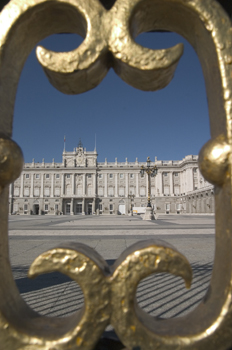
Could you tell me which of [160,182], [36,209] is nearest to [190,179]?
[160,182]

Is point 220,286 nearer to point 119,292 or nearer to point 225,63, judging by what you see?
point 119,292

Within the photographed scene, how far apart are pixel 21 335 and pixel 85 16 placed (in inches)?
31.5

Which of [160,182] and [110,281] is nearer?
[110,281]

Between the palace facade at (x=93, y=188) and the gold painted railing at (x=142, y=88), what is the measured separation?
Answer: 56.3 m

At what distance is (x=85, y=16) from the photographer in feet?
2.18

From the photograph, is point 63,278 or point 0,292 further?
point 63,278

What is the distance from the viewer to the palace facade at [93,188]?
2247 inches

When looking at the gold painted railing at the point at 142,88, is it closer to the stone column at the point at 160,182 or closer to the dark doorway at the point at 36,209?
the stone column at the point at 160,182

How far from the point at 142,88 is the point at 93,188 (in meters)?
57.8

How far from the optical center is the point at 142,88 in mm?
742

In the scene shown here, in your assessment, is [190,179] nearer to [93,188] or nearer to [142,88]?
[93,188]

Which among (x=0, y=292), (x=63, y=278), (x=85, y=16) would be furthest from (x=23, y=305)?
(x=63, y=278)

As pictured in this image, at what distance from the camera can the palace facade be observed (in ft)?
187

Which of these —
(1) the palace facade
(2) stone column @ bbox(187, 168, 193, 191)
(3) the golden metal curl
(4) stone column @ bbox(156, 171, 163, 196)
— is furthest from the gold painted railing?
(4) stone column @ bbox(156, 171, 163, 196)
